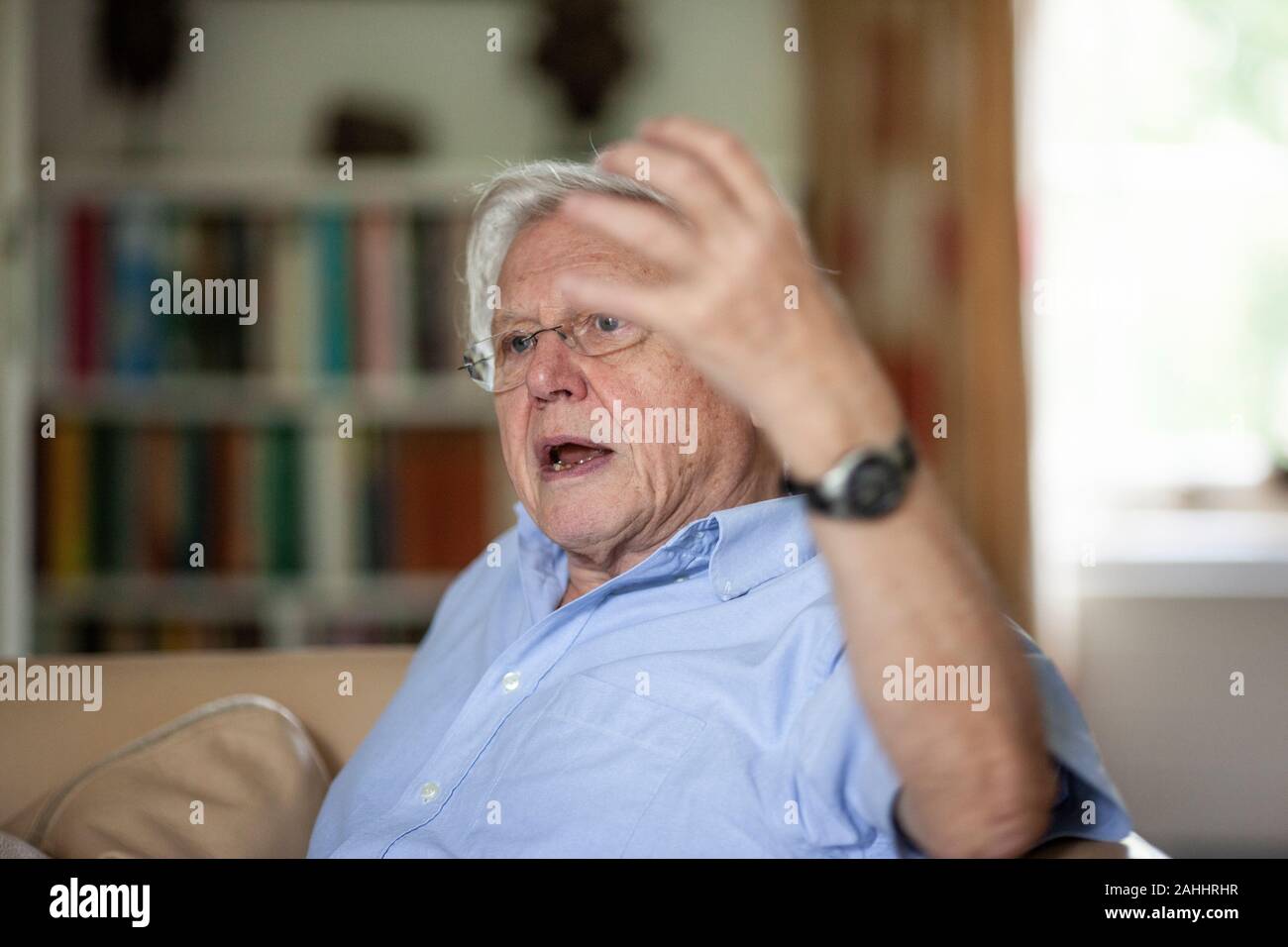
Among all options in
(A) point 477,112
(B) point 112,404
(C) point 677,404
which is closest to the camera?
(C) point 677,404

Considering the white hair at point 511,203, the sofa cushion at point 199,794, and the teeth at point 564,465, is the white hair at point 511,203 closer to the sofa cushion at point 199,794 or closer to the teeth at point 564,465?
the teeth at point 564,465

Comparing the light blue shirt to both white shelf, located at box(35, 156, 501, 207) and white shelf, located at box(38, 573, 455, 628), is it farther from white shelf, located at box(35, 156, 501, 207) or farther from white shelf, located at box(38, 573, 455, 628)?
white shelf, located at box(35, 156, 501, 207)

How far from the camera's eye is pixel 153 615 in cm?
229

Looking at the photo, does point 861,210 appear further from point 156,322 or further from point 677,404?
point 677,404

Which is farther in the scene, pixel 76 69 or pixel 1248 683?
pixel 76 69

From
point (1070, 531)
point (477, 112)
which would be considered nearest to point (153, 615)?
point (477, 112)

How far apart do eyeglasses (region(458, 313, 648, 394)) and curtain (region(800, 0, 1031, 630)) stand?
1508 mm

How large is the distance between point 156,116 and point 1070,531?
2.19 metres

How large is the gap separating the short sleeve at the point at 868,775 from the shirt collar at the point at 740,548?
130 mm

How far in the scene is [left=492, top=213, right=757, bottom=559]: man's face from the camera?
95cm

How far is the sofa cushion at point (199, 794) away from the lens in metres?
0.94

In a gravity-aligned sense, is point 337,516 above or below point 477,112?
below

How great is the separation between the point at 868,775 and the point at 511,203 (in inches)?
25.2

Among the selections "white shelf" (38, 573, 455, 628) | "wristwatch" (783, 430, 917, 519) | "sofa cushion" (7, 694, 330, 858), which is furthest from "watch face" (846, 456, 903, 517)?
"white shelf" (38, 573, 455, 628)
